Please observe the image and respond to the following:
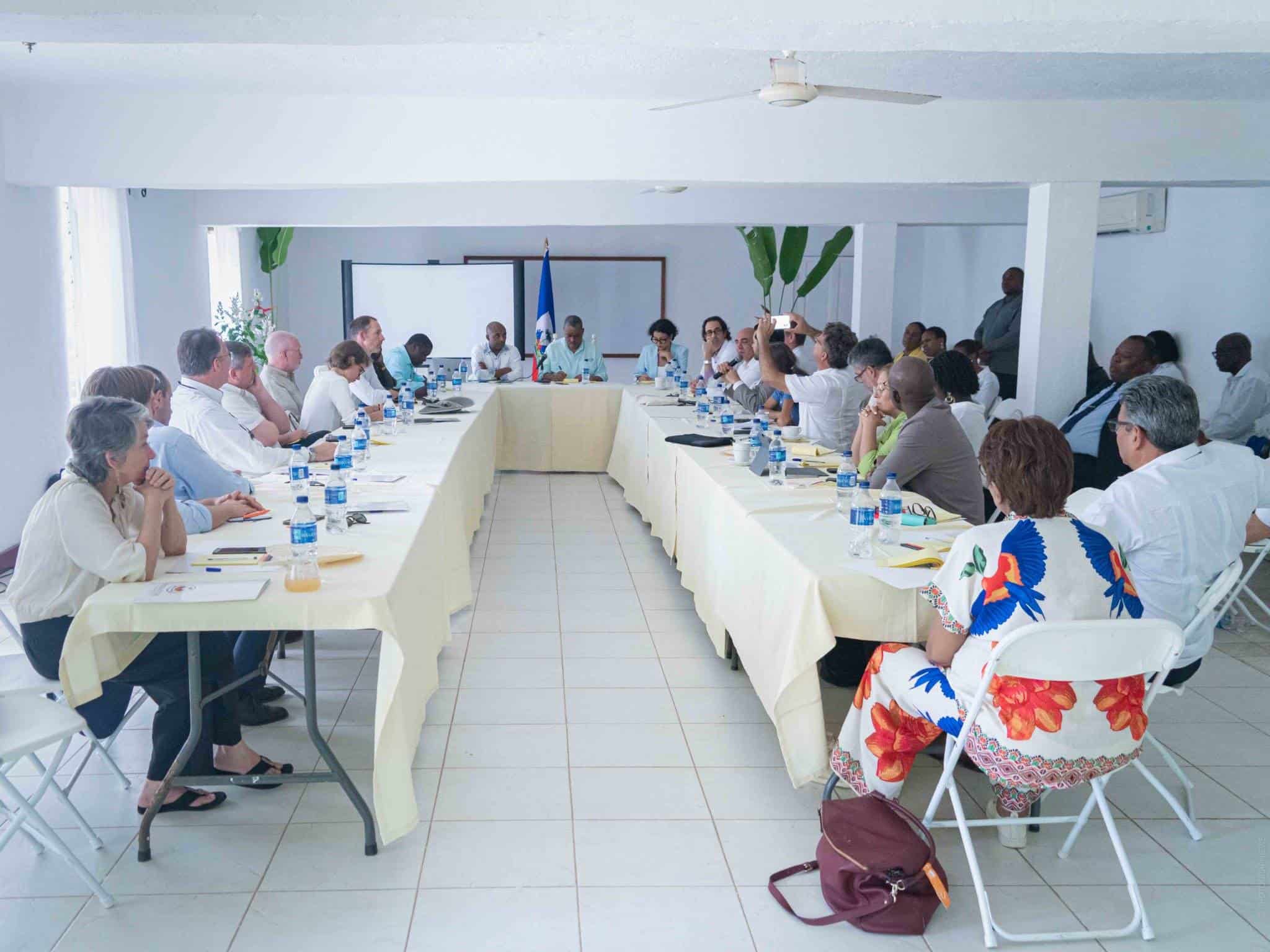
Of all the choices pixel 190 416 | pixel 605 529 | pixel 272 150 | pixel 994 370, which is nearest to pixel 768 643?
pixel 190 416

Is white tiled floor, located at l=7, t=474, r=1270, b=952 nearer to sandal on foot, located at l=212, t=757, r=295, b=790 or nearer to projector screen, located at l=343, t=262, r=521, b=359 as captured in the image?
sandal on foot, located at l=212, t=757, r=295, b=790

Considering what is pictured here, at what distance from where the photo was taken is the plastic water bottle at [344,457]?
4.18 metres

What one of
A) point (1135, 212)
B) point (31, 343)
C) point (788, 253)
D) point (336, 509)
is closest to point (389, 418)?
point (31, 343)

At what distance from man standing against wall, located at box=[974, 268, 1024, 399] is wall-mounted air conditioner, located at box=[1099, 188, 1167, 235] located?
35.5 inches

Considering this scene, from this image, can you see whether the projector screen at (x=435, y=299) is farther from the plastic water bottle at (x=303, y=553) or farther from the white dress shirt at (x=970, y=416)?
the plastic water bottle at (x=303, y=553)

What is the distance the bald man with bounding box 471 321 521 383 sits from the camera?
9.24 meters

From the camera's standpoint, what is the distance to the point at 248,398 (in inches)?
206

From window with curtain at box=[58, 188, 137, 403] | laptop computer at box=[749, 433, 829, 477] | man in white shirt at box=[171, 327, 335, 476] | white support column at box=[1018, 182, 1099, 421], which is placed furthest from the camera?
window with curtain at box=[58, 188, 137, 403]

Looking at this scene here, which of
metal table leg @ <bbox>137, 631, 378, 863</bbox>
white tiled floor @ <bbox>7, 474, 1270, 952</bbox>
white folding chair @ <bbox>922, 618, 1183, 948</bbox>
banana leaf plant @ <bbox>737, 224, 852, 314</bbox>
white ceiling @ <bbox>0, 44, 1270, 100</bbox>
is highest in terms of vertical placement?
white ceiling @ <bbox>0, 44, 1270, 100</bbox>

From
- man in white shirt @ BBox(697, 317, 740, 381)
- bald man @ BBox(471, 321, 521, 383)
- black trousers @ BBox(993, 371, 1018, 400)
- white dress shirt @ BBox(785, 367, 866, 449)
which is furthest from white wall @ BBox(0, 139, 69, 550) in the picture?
black trousers @ BBox(993, 371, 1018, 400)

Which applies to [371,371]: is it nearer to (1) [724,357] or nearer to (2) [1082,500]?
(1) [724,357]

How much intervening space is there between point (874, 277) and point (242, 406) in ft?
18.5

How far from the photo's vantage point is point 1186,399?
112 inches

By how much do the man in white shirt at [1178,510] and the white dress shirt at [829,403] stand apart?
272 centimetres
